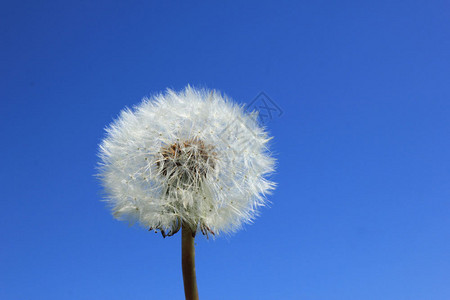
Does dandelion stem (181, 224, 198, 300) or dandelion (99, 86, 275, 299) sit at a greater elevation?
dandelion (99, 86, 275, 299)

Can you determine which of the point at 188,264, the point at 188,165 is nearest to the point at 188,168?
the point at 188,165

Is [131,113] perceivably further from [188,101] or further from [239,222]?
[239,222]

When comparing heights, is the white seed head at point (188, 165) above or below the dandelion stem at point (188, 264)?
above

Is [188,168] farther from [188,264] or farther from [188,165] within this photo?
[188,264]

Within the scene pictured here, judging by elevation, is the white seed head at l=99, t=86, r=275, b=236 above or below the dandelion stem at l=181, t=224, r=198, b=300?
above

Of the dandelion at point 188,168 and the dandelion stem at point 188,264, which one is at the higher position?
the dandelion at point 188,168
